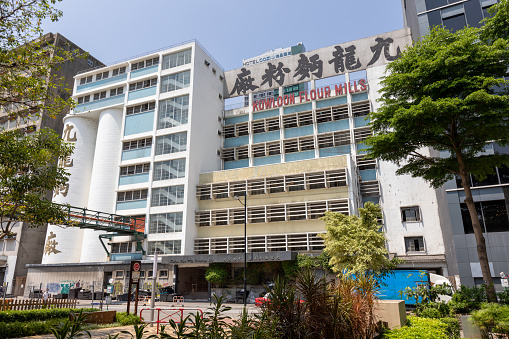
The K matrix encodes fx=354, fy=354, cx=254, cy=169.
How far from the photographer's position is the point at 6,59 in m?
13.4

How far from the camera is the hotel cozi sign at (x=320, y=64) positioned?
4306 centimetres

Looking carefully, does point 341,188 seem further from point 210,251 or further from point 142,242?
point 142,242

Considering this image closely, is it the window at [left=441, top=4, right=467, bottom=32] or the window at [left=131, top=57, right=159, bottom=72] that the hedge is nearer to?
the window at [left=441, top=4, right=467, bottom=32]

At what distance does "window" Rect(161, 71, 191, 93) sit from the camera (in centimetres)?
4450

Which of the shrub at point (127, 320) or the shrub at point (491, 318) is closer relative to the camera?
the shrub at point (491, 318)

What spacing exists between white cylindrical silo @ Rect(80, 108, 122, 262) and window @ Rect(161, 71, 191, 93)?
335 inches

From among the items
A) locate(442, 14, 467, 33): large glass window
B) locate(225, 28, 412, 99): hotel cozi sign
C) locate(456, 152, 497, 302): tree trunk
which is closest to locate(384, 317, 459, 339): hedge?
locate(456, 152, 497, 302): tree trunk

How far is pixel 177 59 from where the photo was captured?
46.1 metres

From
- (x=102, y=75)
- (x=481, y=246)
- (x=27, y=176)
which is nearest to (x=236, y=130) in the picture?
(x=102, y=75)

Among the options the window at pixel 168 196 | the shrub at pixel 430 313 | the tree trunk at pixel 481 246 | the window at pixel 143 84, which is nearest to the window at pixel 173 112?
the window at pixel 143 84

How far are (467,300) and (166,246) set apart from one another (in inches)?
1221

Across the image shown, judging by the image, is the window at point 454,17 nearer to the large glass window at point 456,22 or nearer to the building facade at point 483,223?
the large glass window at point 456,22

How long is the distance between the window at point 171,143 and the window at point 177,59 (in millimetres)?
9697

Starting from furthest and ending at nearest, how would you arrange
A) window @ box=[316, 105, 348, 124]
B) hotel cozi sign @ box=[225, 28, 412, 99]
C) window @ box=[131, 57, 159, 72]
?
window @ box=[131, 57, 159, 72]
hotel cozi sign @ box=[225, 28, 412, 99]
window @ box=[316, 105, 348, 124]
